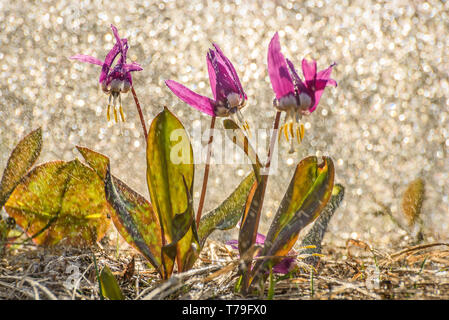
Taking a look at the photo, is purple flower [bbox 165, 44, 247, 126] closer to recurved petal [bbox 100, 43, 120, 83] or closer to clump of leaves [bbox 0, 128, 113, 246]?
recurved petal [bbox 100, 43, 120, 83]

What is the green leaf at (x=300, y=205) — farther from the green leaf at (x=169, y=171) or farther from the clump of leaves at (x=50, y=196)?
the clump of leaves at (x=50, y=196)

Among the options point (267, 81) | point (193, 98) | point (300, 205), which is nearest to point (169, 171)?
point (193, 98)

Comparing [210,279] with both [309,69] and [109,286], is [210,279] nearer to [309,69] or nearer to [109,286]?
[109,286]

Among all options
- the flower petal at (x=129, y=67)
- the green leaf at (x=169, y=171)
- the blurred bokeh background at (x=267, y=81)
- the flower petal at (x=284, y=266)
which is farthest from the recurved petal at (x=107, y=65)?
the blurred bokeh background at (x=267, y=81)

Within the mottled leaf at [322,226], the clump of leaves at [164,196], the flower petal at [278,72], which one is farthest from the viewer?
the mottled leaf at [322,226]

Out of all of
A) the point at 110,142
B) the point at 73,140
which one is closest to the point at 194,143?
the point at 110,142
